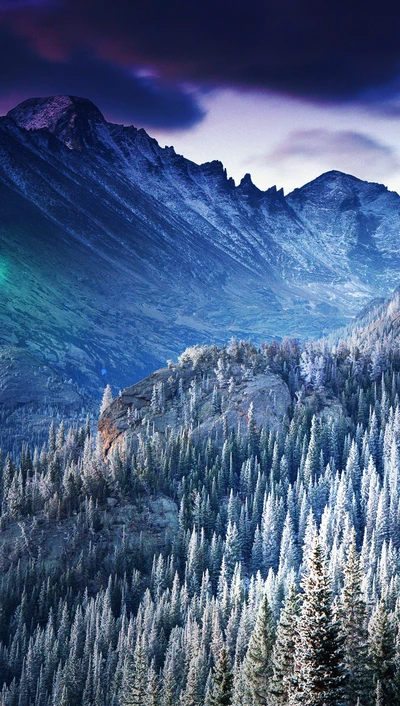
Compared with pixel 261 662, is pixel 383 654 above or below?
above

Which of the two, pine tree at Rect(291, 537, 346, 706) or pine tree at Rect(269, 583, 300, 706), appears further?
pine tree at Rect(269, 583, 300, 706)

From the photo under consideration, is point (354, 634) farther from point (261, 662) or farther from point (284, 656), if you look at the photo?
point (284, 656)

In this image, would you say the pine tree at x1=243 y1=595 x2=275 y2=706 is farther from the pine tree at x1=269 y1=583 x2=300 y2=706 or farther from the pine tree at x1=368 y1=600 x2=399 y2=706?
the pine tree at x1=368 y1=600 x2=399 y2=706

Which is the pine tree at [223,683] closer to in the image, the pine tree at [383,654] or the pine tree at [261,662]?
the pine tree at [261,662]

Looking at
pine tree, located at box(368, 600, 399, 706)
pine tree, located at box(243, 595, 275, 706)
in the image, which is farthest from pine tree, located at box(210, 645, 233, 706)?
pine tree, located at box(368, 600, 399, 706)

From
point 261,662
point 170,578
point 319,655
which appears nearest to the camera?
point 319,655

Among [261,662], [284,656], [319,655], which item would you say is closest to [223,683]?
[261,662]

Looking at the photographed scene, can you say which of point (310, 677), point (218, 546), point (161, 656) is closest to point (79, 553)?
point (218, 546)
